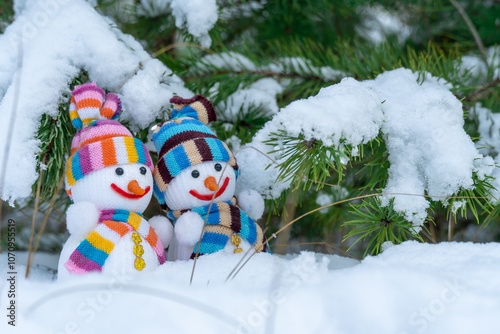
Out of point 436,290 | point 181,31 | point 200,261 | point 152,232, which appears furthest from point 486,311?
point 181,31

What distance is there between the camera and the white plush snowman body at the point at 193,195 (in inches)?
30.3

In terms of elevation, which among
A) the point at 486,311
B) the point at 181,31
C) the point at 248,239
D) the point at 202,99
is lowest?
the point at 248,239

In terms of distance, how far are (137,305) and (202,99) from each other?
49cm

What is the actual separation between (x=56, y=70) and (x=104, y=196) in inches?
10.2

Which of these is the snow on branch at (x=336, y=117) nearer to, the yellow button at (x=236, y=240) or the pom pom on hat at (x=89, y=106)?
the yellow button at (x=236, y=240)

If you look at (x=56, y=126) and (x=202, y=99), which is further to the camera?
(x=202, y=99)

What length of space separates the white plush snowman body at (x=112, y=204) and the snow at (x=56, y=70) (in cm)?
9

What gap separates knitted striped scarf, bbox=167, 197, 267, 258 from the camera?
798 mm

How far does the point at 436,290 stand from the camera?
1.71 feet

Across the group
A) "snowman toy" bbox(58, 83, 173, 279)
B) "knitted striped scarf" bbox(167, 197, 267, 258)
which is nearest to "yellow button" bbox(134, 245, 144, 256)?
"snowman toy" bbox(58, 83, 173, 279)

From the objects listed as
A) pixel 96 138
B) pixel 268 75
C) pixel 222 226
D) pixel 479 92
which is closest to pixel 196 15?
pixel 268 75

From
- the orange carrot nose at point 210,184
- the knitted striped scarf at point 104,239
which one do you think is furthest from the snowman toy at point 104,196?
the orange carrot nose at point 210,184

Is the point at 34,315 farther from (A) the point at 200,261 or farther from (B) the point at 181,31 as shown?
(B) the point at 181,31

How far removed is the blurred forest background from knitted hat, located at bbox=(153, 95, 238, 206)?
0.45ft
